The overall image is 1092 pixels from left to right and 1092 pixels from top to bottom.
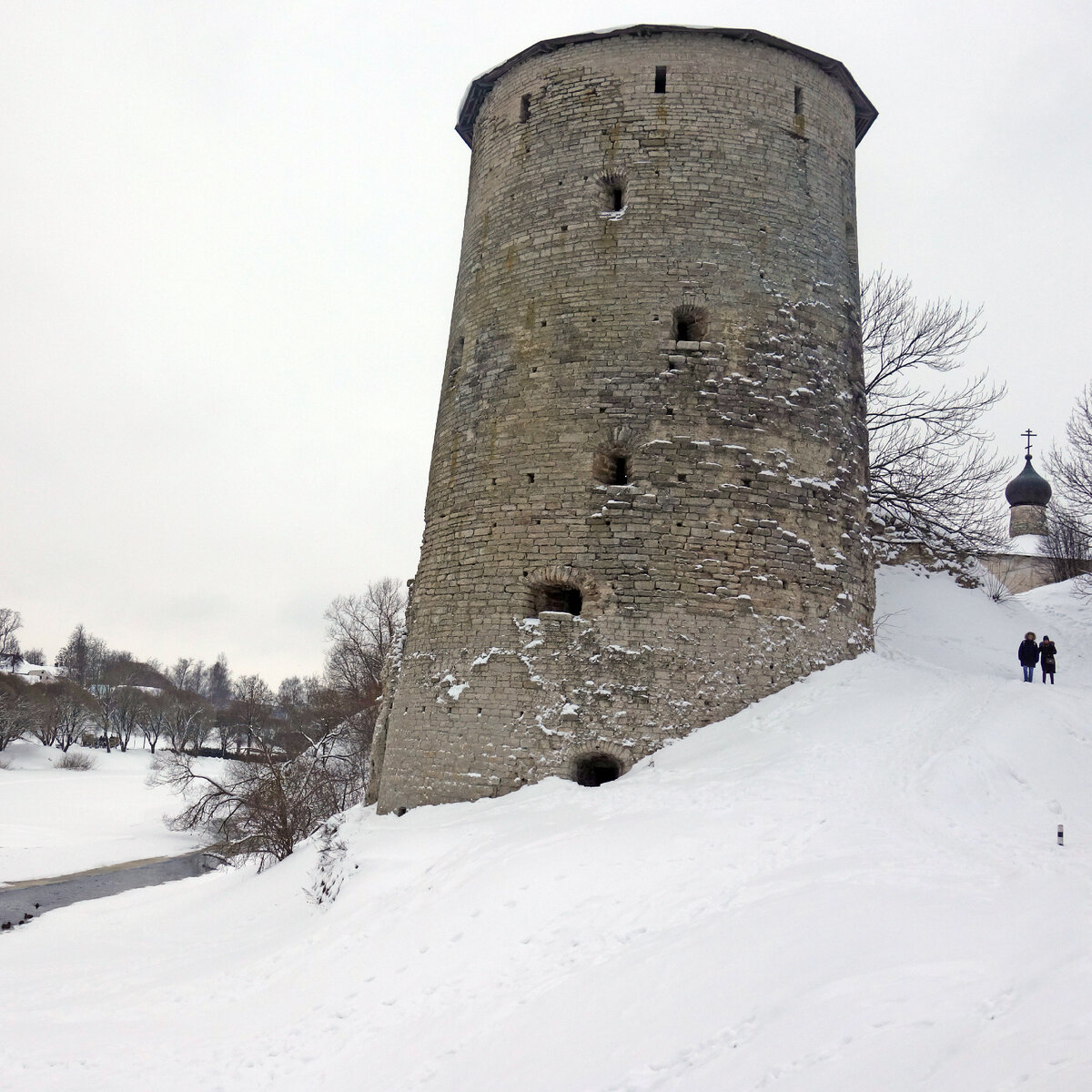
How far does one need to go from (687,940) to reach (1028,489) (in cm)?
3723

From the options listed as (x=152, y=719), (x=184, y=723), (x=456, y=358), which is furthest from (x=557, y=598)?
(x=152, y=719)

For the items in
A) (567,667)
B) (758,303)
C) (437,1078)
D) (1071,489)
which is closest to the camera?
(437,1078)

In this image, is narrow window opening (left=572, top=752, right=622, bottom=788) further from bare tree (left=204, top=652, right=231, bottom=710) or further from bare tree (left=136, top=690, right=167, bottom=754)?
bare tree (left=204, top=652, right=231, bottom=710)

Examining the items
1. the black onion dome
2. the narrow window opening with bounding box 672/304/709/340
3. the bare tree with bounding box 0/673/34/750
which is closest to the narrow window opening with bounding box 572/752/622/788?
the narrow window opening with bounding box 672/304/709/340

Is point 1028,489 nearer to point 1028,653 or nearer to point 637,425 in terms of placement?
point 1028,653

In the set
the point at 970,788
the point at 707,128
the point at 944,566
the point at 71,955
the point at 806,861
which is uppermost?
the point at 707,128

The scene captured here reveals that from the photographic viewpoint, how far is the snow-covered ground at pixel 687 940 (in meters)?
4.82

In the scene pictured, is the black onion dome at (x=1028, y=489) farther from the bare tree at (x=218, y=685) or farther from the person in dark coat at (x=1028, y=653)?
the bare tree at (x=218, y=685)

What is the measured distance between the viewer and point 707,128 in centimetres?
1202

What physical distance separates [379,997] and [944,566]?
12.9 meters

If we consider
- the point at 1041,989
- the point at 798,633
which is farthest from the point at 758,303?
the point at 1041,989

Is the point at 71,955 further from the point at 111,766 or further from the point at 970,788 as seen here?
the point at 111,766

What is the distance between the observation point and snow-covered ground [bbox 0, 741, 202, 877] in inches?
947

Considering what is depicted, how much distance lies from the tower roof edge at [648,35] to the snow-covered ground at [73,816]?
1919cm
